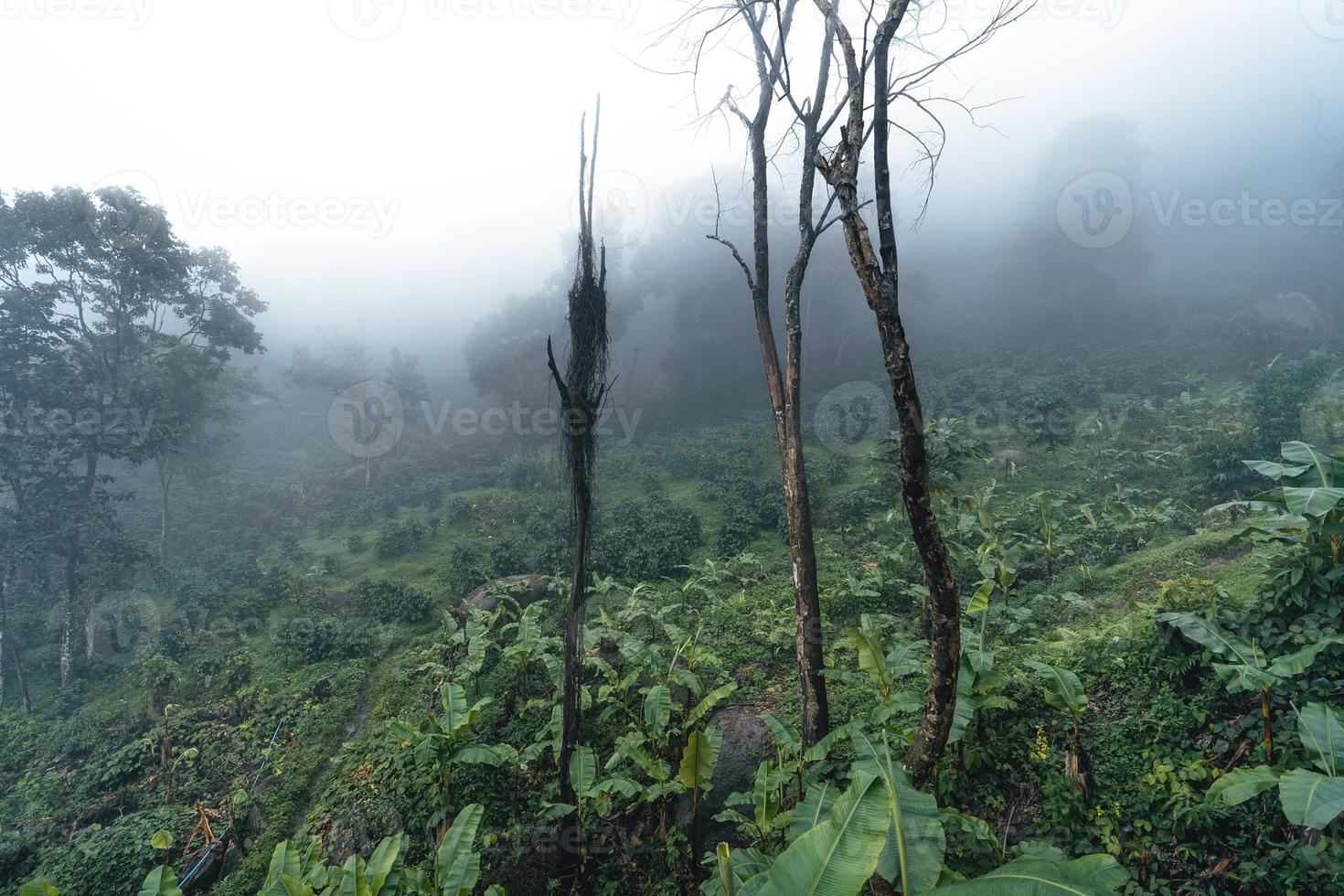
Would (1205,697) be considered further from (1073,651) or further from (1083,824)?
(1083,824)

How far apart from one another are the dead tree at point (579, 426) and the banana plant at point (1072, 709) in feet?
12.4

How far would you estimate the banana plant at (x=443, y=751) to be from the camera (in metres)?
4.89

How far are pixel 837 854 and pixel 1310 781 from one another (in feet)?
8.04

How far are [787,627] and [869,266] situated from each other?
567cm

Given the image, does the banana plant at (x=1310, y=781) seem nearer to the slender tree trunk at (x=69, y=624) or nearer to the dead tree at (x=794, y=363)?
the dead tree at (x=794, y=363)

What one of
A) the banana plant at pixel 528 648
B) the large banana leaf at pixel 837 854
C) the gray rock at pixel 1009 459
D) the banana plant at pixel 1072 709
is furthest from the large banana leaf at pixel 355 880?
the gray rock at pixel 1009 459

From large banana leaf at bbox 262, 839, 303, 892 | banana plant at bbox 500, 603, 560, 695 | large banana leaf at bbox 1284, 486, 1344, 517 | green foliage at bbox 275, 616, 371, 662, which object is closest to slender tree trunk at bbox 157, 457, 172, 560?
green foliage at bbox 275, 616, 371, 662

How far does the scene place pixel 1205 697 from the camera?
3908 millimetres

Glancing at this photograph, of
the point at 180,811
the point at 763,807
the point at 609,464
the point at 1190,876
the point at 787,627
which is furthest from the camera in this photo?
the point at 609,464

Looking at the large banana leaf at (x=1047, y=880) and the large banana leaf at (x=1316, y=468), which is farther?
the large banana leaf at (x=1316, y=468)

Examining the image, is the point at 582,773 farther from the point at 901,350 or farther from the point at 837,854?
the point at 901,350

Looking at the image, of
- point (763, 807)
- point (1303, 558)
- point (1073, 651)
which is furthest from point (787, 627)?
point (1303, 558)

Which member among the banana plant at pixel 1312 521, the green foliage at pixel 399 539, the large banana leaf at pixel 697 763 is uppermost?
the banana plant at pixel 1312 521

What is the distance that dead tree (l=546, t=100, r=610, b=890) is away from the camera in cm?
454
